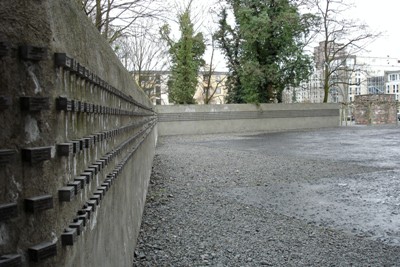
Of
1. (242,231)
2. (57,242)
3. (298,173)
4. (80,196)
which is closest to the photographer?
(57,242)

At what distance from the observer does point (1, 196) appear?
1.27m

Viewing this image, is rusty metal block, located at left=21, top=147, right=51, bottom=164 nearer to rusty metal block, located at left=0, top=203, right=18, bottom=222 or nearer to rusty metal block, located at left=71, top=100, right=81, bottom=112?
rusty metal block, located at left=0, top=203, right=18, bottom=222

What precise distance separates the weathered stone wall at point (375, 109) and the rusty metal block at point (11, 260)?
3869cm

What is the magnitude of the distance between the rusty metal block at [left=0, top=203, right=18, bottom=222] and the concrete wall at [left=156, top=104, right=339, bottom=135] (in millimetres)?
26037

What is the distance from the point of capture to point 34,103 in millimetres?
1401

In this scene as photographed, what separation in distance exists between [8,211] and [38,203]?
0.14 m

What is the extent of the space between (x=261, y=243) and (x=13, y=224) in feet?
12.9

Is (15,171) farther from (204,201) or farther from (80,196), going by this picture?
(204,201)

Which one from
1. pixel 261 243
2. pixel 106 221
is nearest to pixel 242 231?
pixel 261 243

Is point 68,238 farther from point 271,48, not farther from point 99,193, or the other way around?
point 271,48

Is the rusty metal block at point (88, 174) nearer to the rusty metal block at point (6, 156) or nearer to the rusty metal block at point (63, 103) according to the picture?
the rusty metal block at point (63, 103)

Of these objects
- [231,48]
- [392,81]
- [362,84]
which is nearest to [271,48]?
[231,48]

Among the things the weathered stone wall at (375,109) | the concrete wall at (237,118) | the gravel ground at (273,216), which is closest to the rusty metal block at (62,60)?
the gravel ground at (273,216)

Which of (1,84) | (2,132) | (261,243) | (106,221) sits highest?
(1,84)
